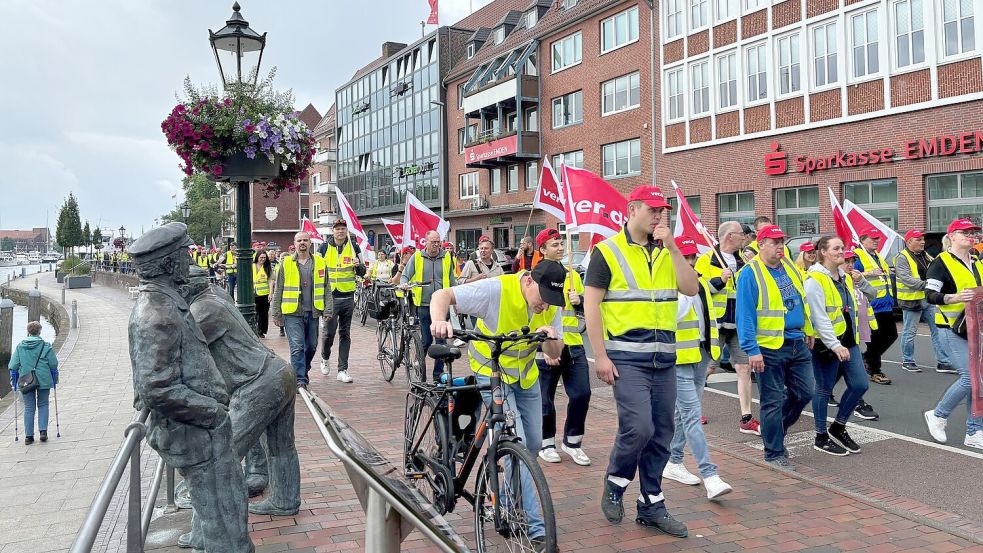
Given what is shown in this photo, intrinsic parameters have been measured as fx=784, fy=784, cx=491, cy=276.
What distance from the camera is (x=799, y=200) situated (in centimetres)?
2534

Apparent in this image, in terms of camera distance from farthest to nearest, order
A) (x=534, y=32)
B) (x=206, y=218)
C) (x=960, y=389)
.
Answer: (x=206, y=218), (x=534, y=32), (x=960, y=389)

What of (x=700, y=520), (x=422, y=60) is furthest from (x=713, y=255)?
(x=422, y=60)

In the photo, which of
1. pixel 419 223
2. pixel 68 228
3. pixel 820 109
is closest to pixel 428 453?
pixel 419 223

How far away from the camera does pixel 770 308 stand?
6172 millimetres

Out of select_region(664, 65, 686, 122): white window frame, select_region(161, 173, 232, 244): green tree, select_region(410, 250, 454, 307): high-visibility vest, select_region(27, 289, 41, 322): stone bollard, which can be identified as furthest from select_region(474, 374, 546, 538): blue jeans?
select_region(161, 173, 232, 244): green tree

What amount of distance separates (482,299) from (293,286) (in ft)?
17.9

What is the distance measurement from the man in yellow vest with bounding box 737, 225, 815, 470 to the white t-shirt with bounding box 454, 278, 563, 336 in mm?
2225

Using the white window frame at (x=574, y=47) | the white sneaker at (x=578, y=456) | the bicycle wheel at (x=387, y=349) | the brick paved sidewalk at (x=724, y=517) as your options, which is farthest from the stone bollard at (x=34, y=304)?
the white window frame at (x=574, y=47)

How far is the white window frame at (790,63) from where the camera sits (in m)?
24.8

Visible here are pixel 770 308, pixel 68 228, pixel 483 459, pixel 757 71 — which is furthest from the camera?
pixel 68 228

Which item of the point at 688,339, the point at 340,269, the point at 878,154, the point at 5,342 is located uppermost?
the point at 878,154

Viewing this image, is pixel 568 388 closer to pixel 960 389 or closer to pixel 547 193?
pixel 960 389

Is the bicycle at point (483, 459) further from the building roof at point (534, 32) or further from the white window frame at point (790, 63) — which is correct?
the building roof at point (534, 32)

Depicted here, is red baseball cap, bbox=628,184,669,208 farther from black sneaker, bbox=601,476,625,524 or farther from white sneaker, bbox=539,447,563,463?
white sneaker, bbox=539,447,563,463
